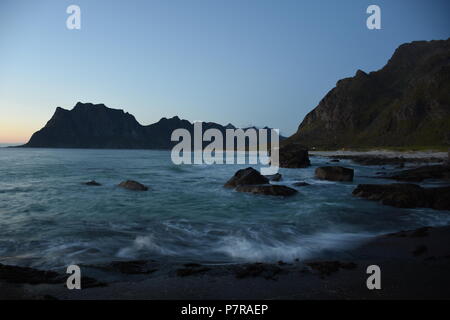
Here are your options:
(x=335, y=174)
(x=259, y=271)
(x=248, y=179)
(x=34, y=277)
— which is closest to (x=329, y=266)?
(x=259, y=271)

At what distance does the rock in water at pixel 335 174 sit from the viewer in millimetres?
35291

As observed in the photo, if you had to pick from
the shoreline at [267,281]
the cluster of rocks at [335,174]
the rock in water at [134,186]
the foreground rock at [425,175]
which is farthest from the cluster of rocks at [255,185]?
the foreground rock at [425,175]

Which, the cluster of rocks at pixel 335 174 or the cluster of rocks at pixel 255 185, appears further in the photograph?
the cluster of rocks at pixel 335 174

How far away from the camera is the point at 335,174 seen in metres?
36.0

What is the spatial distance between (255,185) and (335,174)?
47.1 ft

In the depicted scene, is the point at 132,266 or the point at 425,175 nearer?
the point at 132,266

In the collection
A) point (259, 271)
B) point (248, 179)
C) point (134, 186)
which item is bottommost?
point (134, 186)

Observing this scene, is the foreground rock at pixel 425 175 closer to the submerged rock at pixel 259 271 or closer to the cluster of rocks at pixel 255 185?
the cluster of rocks at pixel 255 185

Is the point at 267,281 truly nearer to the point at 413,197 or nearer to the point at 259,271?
the point at 259,271

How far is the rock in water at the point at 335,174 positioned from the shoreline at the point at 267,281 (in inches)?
1013
